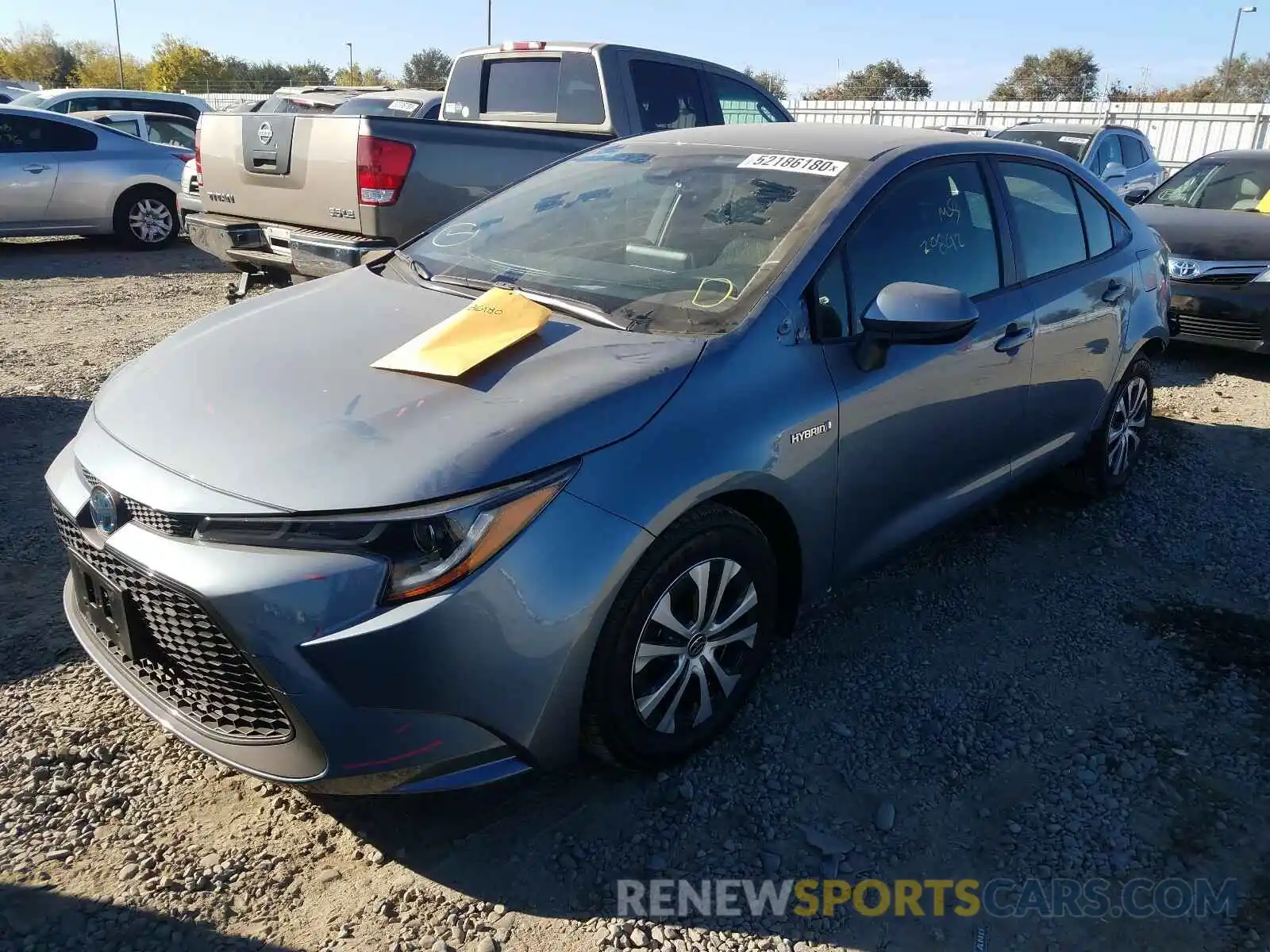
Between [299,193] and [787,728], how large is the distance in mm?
4810

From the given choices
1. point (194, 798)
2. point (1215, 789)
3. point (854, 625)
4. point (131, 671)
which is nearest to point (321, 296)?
point (131, 671)

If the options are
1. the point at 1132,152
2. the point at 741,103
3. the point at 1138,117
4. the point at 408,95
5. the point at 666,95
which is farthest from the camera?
the point at 1138,117

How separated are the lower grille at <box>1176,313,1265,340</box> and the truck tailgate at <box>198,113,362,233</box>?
5944 millimetres

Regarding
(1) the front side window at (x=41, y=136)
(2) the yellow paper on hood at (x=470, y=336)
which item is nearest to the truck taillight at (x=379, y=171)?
(2) the yellow paper on hood at (x=470, y=336)

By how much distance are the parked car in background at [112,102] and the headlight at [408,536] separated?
15045mm

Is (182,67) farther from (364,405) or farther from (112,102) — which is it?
(364,405)

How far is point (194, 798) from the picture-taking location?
2615 millimetres

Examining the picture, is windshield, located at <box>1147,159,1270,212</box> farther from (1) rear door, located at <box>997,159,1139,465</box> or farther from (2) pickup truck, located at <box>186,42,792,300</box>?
(1) rear door, located at <box>997,159,1139,465</box>

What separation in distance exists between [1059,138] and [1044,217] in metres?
9.50

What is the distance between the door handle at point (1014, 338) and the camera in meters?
3.57

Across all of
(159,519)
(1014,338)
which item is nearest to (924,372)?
(1014,338)

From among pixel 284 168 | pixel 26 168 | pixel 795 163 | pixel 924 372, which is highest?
pixel 795 163

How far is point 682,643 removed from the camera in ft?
8.59

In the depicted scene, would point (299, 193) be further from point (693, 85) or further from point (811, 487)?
point (811, 487)
